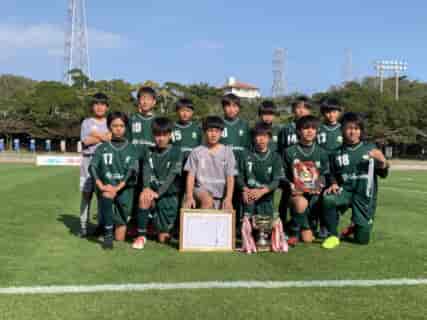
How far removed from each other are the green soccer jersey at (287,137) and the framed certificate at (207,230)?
1721mm

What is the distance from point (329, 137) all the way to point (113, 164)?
303 cm

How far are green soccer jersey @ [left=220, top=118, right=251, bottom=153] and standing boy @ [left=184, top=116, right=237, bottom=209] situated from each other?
2.14 feet

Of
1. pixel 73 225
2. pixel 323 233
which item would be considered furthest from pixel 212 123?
pixel 73 225

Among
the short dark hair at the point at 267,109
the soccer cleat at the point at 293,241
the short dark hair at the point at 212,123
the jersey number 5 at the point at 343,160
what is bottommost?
the soccer cleat at the point at 293,241

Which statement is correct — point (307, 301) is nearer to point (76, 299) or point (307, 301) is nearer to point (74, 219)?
point (76, 299)

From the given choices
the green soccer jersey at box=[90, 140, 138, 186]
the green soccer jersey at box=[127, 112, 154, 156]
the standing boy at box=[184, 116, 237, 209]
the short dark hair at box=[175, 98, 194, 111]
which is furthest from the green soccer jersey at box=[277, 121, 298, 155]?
the green soccer jersey at box=[90, 140, 138, 186]

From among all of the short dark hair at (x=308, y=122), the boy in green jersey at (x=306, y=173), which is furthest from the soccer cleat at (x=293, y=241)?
the short dark hair at (x=308, y=122)

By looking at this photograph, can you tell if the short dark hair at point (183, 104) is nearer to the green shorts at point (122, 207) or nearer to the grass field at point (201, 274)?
the green shorts at point (122, 207)

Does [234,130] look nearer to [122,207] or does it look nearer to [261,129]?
[261,129]

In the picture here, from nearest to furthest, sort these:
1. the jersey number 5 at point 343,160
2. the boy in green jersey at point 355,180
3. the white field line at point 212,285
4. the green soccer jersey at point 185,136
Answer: the white field line at point 212,285
the boy in green jersey at point 355,180
the jersey number 5 at point 343,160
the green soccer jersey at point 185,136

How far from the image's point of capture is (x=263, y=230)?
5.66 metres

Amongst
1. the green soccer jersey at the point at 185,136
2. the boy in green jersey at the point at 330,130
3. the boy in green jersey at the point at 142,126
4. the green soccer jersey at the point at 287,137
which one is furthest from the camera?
the green soccer jersey at the point at 287,137

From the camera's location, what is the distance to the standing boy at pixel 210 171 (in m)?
5.84

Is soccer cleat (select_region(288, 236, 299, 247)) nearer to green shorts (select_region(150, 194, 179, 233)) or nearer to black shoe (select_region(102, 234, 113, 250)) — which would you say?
green shorts (select_region(150, 194, 179, 233))
